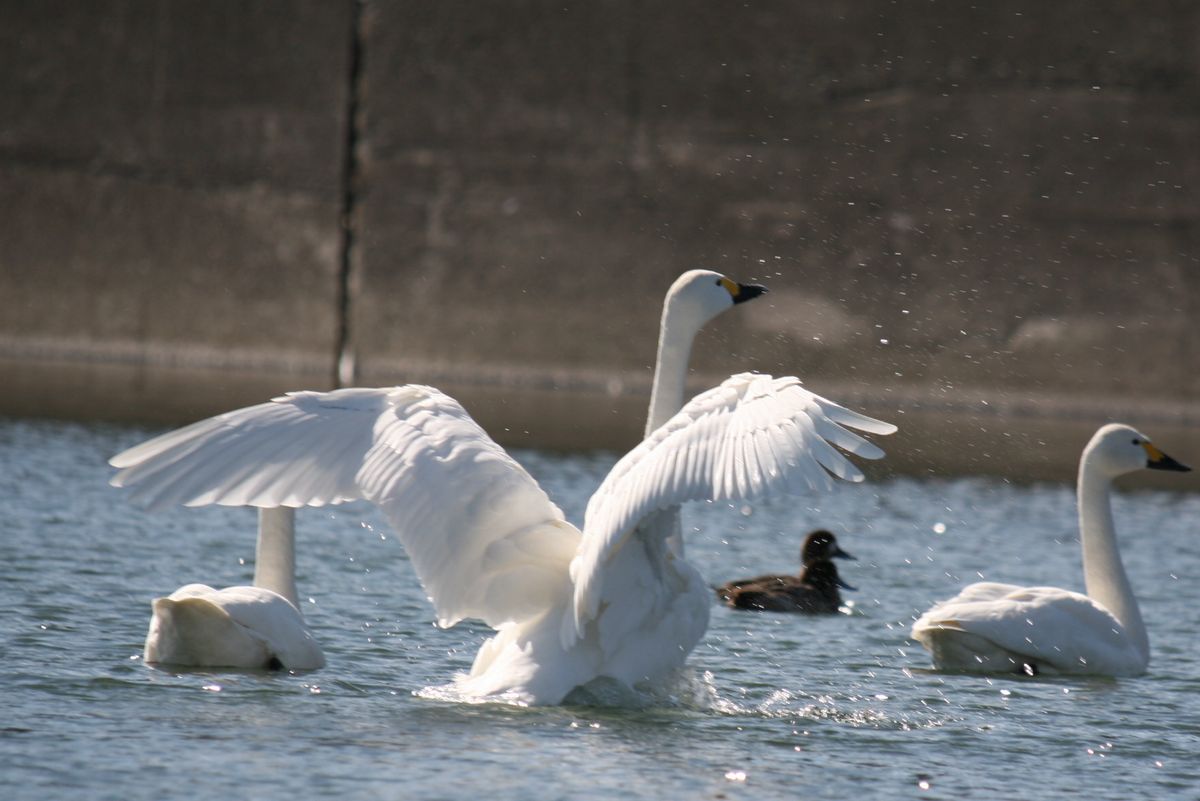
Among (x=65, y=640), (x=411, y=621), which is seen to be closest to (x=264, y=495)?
(x=65, y=640)

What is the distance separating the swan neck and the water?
99 centimetres

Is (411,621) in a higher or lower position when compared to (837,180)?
lower

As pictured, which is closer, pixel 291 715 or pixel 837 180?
pixel 291 715

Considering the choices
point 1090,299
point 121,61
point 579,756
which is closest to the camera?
point 579,756

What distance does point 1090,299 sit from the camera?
18547mm

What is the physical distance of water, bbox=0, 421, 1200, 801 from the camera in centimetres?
569

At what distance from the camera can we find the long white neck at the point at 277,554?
25.0ft

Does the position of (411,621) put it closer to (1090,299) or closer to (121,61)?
(1090,299)

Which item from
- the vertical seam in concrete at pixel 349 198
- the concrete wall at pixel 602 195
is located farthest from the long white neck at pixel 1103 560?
the vertical seam in concrete at pixel 349 198

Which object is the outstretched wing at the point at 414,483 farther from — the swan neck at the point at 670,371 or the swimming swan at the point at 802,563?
the swimming swan at the point at 802,563

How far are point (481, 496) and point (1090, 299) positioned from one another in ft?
42.6

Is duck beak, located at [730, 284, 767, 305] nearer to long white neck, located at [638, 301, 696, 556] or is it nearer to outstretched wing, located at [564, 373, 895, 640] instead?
long white neck, located at [638, 301, 696, 556]

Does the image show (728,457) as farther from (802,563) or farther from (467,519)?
(802,563)

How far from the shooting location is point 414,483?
21.8ft
